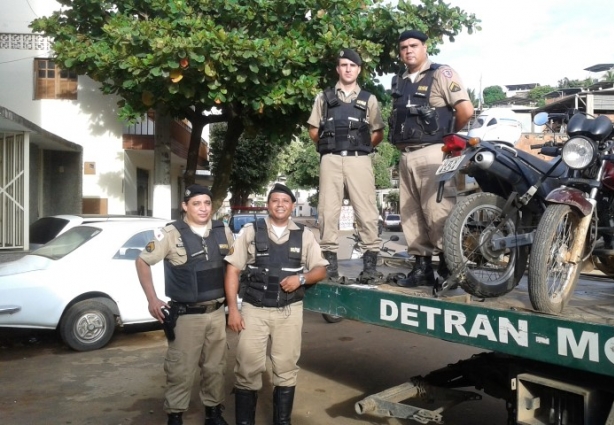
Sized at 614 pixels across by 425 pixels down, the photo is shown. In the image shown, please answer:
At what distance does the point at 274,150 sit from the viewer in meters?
22.0

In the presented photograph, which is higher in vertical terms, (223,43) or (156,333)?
(223,43)

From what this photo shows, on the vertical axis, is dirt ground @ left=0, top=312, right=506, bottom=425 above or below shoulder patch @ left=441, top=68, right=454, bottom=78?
below

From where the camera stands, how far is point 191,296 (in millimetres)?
4164

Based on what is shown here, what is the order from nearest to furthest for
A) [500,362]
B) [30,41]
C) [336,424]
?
[500,362] < [336,424] < [30,41]

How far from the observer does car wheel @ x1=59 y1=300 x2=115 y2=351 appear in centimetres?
689

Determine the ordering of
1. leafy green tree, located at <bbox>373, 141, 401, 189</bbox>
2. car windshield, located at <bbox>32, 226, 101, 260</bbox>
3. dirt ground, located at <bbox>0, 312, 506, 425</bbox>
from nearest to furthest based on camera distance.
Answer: dirt ground, located at <bbox>0, 312, 506, 425</bbox> → car windshield, located at <bbox>32, 226, 101, 260</bbox> → leafy green tree, located at <bbox>373, 141, 401, 189</bbox>

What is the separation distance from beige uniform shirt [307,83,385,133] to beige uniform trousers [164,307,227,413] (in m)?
1.65

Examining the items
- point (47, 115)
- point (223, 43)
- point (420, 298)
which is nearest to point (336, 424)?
point (420, 298)

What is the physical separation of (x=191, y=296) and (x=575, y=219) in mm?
2372

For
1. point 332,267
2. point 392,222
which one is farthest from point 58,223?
point 392,222

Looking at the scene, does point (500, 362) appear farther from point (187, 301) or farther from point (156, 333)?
point (156, 333)

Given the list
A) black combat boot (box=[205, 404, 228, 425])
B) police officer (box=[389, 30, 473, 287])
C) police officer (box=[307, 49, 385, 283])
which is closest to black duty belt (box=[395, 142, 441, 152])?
police officer (box=[389, 30, 473, 287])

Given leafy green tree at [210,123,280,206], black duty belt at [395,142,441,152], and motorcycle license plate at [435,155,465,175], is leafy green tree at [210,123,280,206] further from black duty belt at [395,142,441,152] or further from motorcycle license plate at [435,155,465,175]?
motorcycle license plate at [435,155,465,175]

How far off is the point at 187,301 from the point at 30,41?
1109 cm
